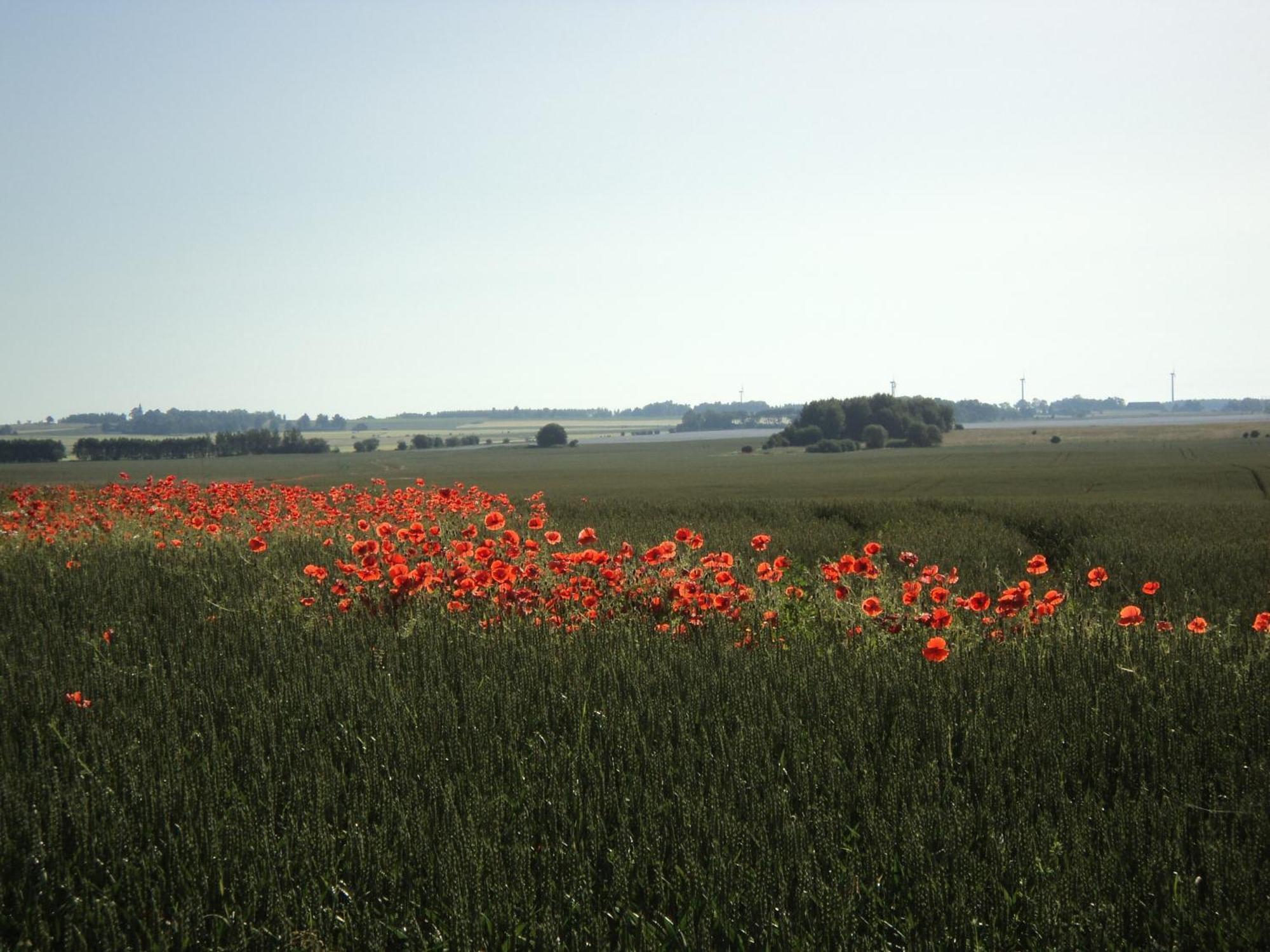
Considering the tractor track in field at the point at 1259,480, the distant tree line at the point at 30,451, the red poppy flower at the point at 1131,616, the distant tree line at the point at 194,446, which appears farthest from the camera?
the distant tree line at the point at 194,446

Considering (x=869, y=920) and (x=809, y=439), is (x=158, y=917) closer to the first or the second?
(x=869, y=920)

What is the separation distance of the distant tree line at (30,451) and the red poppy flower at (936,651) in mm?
75953

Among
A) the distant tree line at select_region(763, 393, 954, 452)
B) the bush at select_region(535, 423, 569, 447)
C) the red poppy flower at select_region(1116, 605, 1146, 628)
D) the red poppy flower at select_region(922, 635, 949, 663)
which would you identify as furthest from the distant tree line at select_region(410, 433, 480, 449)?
the red poppy flower at select_region(922, 635, 949, 663)

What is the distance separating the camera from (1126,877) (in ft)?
9.29

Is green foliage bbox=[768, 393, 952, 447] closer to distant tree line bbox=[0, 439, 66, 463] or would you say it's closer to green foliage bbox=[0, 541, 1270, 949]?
distant tree line bbox=[0, 439, 66, 463]

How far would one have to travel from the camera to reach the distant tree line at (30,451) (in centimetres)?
6875

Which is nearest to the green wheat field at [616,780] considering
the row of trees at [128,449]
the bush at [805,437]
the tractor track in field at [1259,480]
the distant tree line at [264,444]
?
the tractor track in field at [1259,480]

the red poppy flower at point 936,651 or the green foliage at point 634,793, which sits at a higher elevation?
the red poppy flower at point 936,651

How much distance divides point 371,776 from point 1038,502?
2057 centimetres

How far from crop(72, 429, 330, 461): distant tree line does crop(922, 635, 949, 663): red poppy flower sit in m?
77.7

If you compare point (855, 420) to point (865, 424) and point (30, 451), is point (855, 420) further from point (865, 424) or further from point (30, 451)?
point (30, 451)

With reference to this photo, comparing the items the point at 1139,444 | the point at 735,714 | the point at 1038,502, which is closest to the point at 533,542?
the point at 735,714

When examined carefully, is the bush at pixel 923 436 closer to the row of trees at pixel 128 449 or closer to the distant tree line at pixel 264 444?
the distant tree line at pixel 264 444

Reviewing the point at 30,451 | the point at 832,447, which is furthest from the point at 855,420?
the point at 30,451
